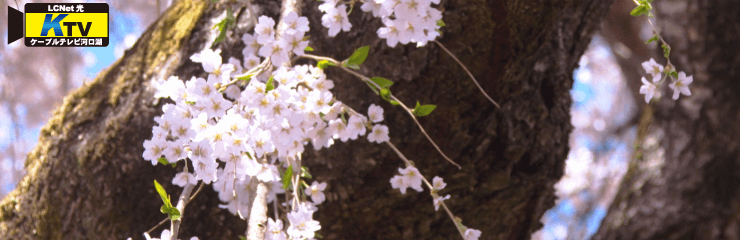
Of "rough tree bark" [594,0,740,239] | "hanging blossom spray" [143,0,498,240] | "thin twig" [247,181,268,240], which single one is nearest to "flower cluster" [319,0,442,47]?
"hanging blossom spray" [143,0,498,240]

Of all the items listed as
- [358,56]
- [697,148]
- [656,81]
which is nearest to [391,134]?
[358,56]

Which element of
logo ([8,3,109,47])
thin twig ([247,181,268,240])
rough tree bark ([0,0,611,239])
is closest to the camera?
thin twig ([247,181,268,240])

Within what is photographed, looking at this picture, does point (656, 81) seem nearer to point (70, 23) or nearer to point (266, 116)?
point (266, 116)

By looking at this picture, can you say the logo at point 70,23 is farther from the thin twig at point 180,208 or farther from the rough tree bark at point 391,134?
the thin twig at point 180,208

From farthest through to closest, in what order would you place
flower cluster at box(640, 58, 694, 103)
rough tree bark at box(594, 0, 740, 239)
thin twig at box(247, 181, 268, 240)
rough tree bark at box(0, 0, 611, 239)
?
rough tree bark at box(594, 0, 740, 239) < rough tree bark at box(0, 0, 611, 239) < flower cluster at box(640, 58, 694, 103) < thin twig at box(247, 181, 268, 240)

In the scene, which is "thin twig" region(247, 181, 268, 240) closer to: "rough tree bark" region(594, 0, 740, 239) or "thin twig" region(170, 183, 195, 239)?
"thin twig" region(170, 183, 195, 239)

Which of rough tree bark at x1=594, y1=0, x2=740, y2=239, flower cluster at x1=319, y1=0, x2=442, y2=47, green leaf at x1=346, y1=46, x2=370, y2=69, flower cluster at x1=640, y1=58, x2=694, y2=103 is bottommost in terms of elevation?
rough tree bark at x1=594, y1=0, x2=740, y2=239

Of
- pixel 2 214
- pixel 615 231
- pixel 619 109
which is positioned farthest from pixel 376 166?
pixel 619 109
